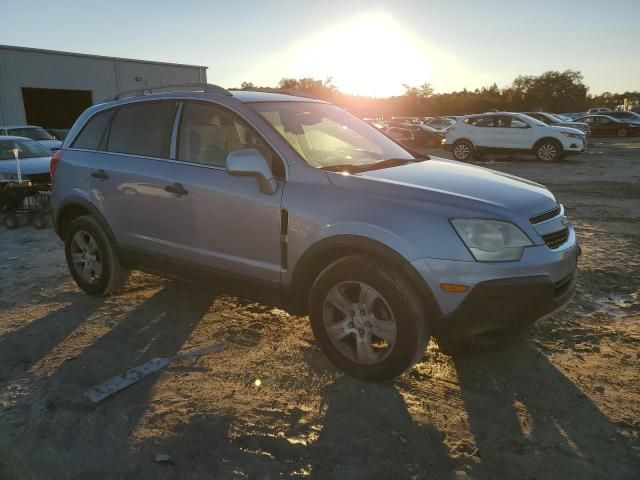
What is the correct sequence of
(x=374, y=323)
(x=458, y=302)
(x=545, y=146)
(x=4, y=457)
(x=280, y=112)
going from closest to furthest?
(x=4, y=457) < (x=458, y=302) < (x=374, y=323) < (x=280, y=112) < (x=545, y=146)

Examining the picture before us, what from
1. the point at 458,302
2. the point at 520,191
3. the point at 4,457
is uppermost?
the point at 520,191

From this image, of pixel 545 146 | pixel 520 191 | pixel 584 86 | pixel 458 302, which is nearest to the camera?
pixel 458 302

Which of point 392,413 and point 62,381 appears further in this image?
point 62,381

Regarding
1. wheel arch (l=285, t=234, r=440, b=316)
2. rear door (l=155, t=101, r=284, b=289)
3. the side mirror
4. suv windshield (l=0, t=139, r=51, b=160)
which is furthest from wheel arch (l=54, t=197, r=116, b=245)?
suv windshield (l=0, t=139, r=51, b=160)

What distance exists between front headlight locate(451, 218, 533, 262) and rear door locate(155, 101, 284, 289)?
3.77 feet

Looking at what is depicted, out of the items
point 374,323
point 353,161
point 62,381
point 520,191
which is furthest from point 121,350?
point 520,191

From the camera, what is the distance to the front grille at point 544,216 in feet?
9.23

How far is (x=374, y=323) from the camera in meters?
2.90

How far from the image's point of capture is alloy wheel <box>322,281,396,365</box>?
113 inches

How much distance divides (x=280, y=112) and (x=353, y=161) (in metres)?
0.66

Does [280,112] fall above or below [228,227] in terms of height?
above

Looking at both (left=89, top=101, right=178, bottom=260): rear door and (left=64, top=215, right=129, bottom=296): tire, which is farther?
(left=64, top=215, right=129, bottom=296): tire

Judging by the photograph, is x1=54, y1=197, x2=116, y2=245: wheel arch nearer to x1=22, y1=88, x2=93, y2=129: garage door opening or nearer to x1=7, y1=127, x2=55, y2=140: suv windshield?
x1=7, y1=127, x2=55, y2=140: suv windshield

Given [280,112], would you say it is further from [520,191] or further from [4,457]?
[4,457]
